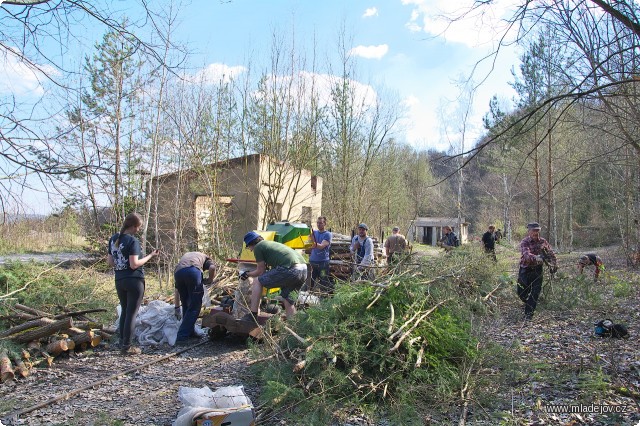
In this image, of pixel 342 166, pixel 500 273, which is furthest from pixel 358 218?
pixel 500 273

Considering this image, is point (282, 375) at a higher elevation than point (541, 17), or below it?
below

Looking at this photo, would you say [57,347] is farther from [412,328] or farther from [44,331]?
[412,328]

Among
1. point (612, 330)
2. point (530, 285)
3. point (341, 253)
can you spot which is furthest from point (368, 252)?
point (612, 330)

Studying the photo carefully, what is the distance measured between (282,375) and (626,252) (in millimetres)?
17363

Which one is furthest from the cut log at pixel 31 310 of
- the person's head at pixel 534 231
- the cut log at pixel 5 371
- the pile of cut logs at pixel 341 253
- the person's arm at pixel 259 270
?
the person's head at pixel 534 231

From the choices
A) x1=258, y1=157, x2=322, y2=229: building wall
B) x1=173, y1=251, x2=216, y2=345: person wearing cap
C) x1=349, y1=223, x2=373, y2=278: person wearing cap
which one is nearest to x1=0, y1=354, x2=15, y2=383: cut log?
x1=173, y1=251, x2=216, y2=345: person wearing cap

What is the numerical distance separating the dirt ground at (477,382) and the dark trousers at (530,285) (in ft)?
2.50

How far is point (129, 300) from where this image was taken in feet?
21.1

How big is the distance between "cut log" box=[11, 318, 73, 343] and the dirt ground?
1.48 feet

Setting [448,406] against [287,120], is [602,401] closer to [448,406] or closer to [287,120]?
[448,406]

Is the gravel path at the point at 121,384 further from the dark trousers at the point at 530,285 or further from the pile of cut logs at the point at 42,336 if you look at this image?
the dark trousers at the point at 530,285

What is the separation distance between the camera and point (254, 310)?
6.59 meters

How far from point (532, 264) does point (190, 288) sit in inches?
224

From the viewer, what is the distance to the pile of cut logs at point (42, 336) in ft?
18.5
